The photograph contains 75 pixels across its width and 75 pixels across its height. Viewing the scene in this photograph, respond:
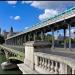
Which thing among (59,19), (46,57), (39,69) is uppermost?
(59,19)

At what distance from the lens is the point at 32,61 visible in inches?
502

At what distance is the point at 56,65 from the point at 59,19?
33564mm

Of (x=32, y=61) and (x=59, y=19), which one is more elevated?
(x=59, y=19)

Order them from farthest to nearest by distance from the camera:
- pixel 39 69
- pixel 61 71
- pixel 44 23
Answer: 1. pixel 44 23
2. pixel 39 69
3. pixel 61 71

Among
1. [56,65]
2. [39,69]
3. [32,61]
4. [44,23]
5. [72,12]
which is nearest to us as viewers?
[56,65]

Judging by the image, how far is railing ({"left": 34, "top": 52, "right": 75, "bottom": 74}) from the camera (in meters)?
7.99

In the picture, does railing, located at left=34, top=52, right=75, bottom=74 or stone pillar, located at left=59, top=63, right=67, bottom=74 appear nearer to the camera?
railing, located at left=34, top=52, right=75, bottom=74

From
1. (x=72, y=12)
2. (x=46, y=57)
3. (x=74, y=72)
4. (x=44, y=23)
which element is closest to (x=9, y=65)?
(x=44, y=23)

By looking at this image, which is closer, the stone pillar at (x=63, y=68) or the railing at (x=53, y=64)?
the railing at (x=53, y=64)

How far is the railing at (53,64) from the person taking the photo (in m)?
7.99

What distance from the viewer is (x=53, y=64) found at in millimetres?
9773

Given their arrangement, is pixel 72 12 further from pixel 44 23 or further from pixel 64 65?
pixel 64 65

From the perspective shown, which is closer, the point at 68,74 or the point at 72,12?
the point at 68,74

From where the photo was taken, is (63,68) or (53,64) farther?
(53,64)
